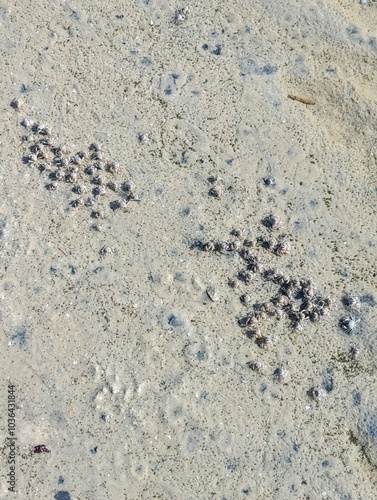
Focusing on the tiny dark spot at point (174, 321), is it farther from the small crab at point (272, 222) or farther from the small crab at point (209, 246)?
the small crab at point (272, 222)

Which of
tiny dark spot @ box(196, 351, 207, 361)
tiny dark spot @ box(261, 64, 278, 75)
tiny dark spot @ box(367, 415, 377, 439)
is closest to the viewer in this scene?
tiny dark spot @ box(367, 415, 377, 439)

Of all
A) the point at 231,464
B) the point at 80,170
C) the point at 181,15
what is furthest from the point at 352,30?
the point at 231,464

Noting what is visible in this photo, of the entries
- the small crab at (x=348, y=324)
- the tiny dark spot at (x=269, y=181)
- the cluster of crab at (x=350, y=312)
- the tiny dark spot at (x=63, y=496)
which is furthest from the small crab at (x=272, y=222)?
the tiny dark spot at (x=63, y=496)

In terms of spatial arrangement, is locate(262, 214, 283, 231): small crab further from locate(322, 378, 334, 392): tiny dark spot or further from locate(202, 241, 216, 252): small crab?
locate(322, 378, 334, 392): tiny dark spot

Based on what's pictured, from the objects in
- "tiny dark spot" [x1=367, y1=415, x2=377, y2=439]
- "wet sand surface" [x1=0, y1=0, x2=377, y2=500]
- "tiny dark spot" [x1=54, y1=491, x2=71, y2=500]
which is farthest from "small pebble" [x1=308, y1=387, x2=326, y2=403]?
"tiny dark spot" [x1=54, y1=491, x2=71, y2=500]

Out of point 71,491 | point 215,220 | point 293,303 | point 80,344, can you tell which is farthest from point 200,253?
point 71,491
